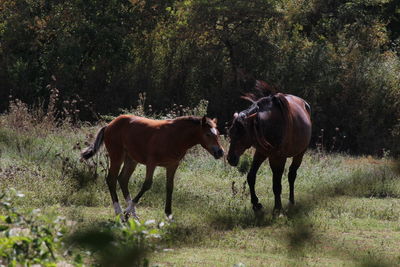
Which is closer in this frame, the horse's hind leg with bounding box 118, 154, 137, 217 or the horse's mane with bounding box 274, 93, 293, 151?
the horse's hind leg with bounding box 118, 154, 137, 217

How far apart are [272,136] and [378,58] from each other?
43.3 feet

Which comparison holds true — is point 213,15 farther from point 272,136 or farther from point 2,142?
point 272,136

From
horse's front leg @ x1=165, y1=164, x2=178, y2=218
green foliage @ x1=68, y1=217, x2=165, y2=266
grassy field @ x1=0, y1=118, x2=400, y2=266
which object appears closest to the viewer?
green foliage @ x1=68, y1=217, x2=165, y2=266

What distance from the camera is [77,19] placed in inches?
853

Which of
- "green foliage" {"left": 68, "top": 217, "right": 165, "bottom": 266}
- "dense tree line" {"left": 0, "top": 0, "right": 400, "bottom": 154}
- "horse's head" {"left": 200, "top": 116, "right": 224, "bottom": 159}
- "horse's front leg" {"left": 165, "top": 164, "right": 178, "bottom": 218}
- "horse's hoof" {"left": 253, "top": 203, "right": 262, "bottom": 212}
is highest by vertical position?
"green foliage" {"left": 68, "top": 217, "right": 165, "bottom": 266}

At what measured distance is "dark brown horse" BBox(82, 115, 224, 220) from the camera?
27.5ft

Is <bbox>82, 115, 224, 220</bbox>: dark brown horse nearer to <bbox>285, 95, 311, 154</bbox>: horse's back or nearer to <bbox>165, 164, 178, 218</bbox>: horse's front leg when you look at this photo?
<bbox>165, 164, 178, 218</bbox>: horse's front leg

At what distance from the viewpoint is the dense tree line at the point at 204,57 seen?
69.2ft

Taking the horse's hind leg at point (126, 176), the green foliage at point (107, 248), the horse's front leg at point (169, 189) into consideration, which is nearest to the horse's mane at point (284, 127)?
the horse's front leg at point (169, 189)

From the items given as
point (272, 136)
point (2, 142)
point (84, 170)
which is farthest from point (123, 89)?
point (272, 136)

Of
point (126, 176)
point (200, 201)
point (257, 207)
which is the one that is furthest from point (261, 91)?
→ point (126, 176)

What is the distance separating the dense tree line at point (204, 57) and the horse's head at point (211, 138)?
1275 cm

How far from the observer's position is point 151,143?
8547 mm

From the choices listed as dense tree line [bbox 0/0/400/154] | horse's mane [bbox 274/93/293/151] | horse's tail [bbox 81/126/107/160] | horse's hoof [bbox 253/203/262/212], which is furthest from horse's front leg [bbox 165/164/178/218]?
dense tree line [bbox 0/0/400/154]
